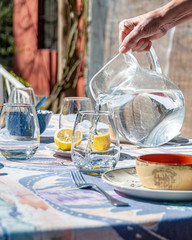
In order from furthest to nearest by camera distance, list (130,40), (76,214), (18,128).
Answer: (130,40) → (18,128) → (76,214)

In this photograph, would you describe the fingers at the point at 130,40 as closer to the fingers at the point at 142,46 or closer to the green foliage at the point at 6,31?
the fingers at the point at 142,46

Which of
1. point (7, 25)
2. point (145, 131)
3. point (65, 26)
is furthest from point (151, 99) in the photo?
point (7, 25)

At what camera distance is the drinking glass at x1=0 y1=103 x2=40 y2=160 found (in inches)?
37.5

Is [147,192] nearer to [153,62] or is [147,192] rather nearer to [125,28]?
[153,62]

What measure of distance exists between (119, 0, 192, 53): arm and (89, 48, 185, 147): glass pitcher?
15 cm

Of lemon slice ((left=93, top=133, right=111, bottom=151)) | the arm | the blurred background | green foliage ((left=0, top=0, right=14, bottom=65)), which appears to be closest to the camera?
lemon slice ((left=93, top=133, right=111, bottom=151))

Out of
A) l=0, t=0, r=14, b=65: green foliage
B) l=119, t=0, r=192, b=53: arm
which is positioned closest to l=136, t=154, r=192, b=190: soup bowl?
l=119, t=0, r=192, b=53: arm

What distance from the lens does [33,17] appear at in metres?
5.85

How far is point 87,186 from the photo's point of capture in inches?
30.4

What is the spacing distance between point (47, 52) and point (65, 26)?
0.68m

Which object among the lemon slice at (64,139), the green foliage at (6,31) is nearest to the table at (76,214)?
the lemon slice at (64,139)

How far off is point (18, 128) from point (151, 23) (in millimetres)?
611

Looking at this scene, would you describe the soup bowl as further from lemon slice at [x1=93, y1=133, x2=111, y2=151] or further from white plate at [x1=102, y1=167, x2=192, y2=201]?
lemon slice at [x1=93, y1=133, x2=111, y2=151]

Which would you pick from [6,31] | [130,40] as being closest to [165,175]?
[130,40]
